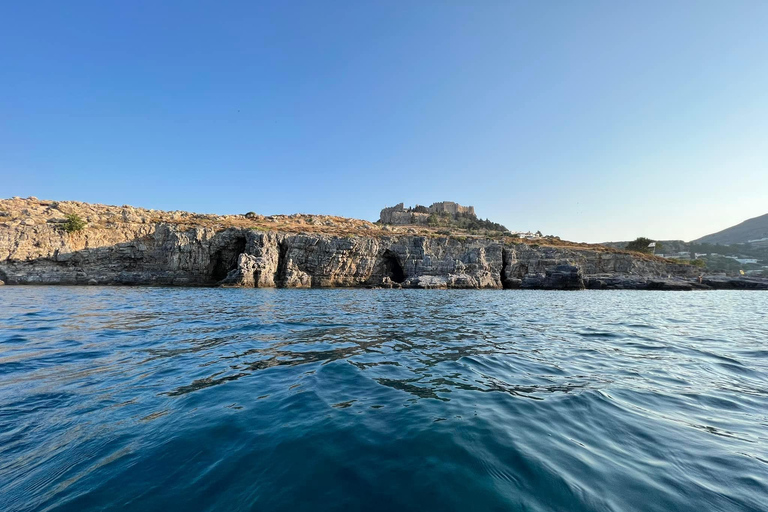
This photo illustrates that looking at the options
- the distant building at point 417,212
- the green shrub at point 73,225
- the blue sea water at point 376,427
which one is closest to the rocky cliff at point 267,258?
the green shrub at point 73,225

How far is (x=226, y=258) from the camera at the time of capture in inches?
1458

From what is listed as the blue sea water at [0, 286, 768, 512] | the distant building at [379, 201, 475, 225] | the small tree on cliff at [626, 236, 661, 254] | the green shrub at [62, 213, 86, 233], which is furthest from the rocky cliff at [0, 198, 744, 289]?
Answer: the distant building at [379, 201, 475, 225]

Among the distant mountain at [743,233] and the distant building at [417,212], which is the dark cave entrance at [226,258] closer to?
the distant building at [417,212]

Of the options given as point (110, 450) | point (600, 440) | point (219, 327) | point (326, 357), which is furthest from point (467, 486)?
point (219, 327)

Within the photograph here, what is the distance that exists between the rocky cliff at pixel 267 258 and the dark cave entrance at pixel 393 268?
0.13m

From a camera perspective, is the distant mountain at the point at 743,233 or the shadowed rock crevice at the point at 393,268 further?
the distant mountain at the point at 743,233

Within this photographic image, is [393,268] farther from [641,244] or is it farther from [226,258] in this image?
[641,244]

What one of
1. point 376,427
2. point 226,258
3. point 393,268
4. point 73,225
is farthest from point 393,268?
point 376,427

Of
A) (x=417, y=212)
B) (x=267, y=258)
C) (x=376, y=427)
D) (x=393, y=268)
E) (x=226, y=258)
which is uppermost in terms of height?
(x=417, y=212)

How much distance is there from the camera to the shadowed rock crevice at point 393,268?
40531 millimetres

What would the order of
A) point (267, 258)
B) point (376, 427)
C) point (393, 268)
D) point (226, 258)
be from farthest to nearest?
point (393, 268)
point (226, 258)
point (267, 258)
point (376, 427)

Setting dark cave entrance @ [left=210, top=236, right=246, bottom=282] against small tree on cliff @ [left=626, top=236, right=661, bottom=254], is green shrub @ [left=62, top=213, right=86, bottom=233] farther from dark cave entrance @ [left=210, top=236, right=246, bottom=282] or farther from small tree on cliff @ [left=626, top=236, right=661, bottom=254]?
small tree on cliff @ [left=626, top=236, right=661, bottom=254]

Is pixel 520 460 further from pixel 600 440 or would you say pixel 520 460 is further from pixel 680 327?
pixel 680 327

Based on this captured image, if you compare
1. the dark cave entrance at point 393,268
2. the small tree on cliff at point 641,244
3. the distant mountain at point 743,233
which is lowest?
the dark cave entrance at point 393,268
